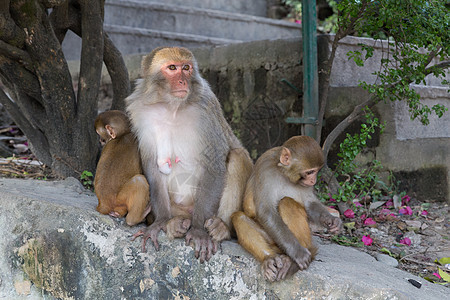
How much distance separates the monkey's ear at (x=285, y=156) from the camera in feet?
8.85

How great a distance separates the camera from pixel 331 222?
2.72 meters

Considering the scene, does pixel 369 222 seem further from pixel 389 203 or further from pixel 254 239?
pixel 254 239

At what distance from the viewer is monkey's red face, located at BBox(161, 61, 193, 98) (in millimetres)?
2725

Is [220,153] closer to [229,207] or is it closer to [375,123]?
[229,207]

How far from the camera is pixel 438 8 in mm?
3541

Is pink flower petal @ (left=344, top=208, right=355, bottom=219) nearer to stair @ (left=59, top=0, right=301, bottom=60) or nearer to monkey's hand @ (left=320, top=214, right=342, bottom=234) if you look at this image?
monkey's hand @ (left=320, top=214, right=342, bottom=234)

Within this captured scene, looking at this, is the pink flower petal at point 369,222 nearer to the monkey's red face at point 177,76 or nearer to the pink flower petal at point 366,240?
the pink flower petal at point 366,240

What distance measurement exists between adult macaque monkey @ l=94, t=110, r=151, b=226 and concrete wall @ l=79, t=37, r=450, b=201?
2.08 meters

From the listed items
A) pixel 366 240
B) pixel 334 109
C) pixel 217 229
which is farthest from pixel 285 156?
pixel 334 109

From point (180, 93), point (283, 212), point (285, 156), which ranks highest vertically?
point (180, 93)

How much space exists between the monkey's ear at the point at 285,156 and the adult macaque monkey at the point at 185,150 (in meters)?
0.30

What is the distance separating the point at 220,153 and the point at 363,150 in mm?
2168

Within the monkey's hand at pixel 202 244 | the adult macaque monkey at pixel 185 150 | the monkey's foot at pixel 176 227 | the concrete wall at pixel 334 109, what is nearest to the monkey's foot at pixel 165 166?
the adult macaque monkey at pixel 185 150

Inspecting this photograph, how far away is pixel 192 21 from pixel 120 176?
18.9 ft
